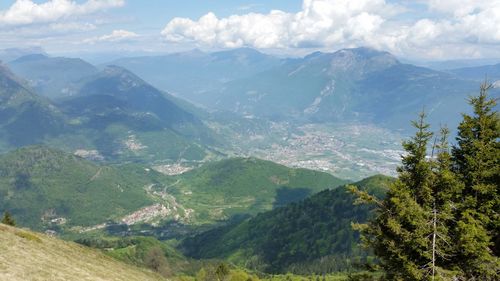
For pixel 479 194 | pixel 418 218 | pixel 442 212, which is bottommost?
pixel 418 218

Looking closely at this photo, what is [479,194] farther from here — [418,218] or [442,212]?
[418,218]

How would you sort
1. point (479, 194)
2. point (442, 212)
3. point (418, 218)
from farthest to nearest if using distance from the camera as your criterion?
point (479, 194), point (442, 212), point (418, 218)

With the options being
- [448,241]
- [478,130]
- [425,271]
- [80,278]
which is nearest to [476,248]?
[448,241]

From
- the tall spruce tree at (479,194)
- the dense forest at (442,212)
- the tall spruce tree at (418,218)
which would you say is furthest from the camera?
the tall spruce tree at (479,194)

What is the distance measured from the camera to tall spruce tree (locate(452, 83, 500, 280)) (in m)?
39.0

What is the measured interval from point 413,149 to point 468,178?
9.36 m

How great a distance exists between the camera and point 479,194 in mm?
44719

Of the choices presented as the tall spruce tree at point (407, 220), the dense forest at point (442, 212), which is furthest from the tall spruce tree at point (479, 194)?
the tall spruce tree at point (407, 220)

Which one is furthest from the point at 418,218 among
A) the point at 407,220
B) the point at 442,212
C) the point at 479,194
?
the point at 479,194

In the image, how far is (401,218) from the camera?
3978 cm

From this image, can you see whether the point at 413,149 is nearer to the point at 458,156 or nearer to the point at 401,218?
the point at 401,218

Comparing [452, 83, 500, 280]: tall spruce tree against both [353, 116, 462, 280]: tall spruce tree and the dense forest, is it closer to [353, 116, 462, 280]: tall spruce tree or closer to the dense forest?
the dense forest

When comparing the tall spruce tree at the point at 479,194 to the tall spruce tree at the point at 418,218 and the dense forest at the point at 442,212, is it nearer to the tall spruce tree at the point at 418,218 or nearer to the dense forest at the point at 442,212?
the dense forest at the point at 442,212

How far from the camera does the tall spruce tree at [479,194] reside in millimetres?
39031
